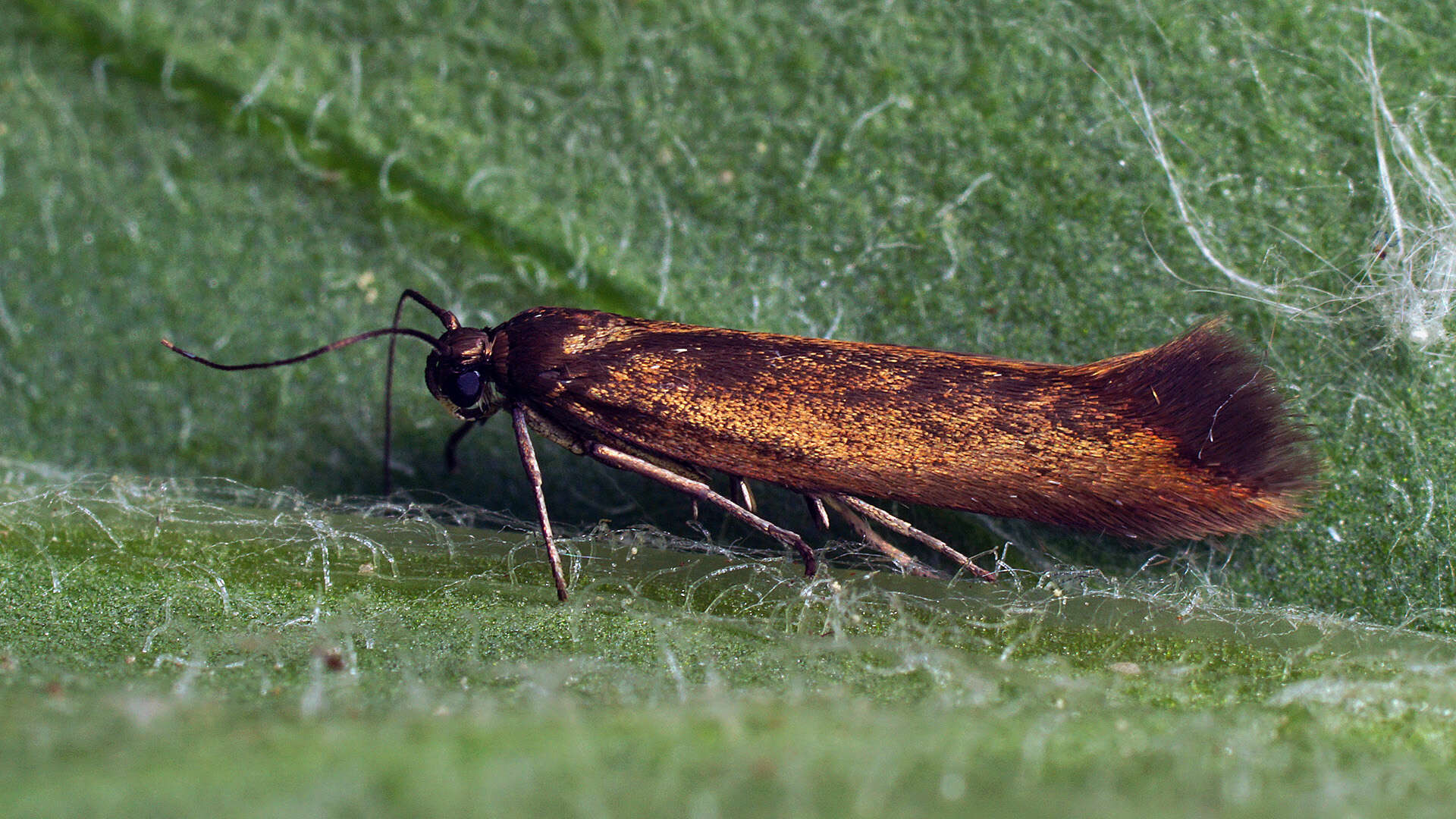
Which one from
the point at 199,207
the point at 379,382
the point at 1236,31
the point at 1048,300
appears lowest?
the point at 379,382

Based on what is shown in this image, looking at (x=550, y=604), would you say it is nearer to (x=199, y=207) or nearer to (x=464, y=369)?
(x=464, y=369)

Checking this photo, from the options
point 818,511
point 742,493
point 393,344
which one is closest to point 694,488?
point 742,493

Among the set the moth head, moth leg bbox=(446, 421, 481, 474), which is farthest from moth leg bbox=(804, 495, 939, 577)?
moth leg bbox=(446, 421, 481, 474)

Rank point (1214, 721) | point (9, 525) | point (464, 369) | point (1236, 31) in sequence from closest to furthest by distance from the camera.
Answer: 1. point (1214, 721)
2. point (9, 525)
3. point (1236, 31)
4. point (464, 369)

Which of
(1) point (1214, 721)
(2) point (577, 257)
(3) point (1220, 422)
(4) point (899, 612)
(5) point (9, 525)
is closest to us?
(1) point (1214, 721)

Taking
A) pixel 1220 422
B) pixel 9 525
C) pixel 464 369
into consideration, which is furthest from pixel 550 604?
pixel 1220 422

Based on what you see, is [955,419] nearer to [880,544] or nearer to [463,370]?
[880,544]
